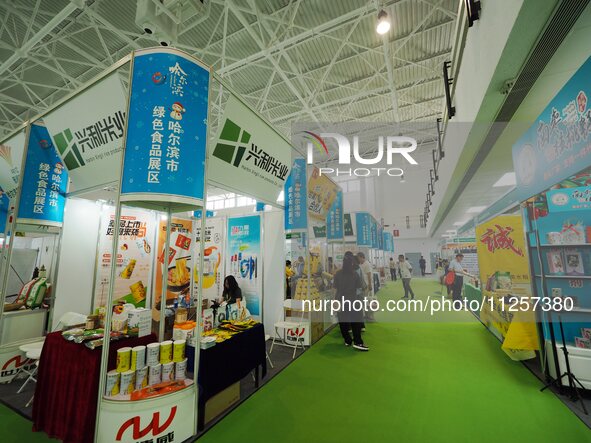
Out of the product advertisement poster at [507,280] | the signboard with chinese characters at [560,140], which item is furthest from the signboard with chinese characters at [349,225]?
the signboard with chinese characters at [560,140]

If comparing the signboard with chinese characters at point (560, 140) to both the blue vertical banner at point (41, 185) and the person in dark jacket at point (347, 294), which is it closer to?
the person in dark jacket at point (347, 294)

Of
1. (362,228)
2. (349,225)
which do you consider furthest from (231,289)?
(349,225)

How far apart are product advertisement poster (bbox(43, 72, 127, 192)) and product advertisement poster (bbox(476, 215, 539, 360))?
4.99m

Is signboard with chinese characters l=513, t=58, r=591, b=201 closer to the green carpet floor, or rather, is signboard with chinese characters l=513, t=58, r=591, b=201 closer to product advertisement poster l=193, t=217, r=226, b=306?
the green carpet floor

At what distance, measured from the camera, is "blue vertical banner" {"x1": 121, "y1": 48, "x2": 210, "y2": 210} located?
203cm

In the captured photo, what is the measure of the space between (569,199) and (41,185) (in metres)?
6.17

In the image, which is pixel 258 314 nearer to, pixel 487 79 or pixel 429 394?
pixel 429 394

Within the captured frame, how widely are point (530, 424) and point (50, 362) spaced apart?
4284 mm

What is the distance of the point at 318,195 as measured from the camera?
5141mm

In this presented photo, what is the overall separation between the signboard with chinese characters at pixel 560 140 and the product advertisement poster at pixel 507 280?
1.78m

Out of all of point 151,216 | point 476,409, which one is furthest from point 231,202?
point 476,409

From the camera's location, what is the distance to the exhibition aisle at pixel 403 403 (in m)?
2.23

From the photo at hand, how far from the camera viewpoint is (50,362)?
7.64ft

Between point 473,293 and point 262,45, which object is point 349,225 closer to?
point 473,293
